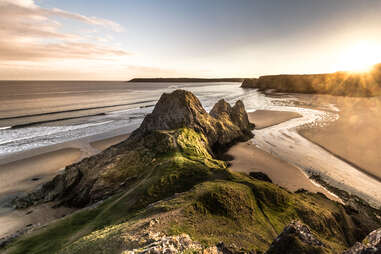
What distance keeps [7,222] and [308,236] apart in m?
17.2

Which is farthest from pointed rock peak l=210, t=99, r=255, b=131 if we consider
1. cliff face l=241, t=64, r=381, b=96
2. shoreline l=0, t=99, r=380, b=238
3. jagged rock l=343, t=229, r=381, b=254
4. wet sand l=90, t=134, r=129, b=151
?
cliff face l=241, t=64, r=381, b=96

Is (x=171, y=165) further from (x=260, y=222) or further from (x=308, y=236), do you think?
(x=308, y=236)

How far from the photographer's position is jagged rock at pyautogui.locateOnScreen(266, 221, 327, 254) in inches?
161

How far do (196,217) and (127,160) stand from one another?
976 cm

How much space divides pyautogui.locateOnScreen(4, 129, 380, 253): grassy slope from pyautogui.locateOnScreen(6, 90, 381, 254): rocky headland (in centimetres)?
4

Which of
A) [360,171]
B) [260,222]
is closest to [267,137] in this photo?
[360,171]

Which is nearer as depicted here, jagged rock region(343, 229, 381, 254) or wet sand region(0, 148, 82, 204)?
jagged rock region(343, 229, 381, 254)

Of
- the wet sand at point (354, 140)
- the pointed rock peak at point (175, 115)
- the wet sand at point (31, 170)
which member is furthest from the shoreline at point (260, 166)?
the wet sand at point (354, 140)

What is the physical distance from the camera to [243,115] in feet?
100

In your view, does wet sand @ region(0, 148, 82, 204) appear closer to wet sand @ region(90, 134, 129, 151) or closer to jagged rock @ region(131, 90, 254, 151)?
wet sand @ region(90, 134, 129, 151)

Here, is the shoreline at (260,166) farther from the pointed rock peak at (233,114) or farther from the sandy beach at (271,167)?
the pointed rock peak at (233,114)

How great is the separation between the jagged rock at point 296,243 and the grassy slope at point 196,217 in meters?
1.97

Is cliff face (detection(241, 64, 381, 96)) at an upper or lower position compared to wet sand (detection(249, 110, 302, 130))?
upper

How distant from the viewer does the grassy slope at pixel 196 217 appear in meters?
6.33
